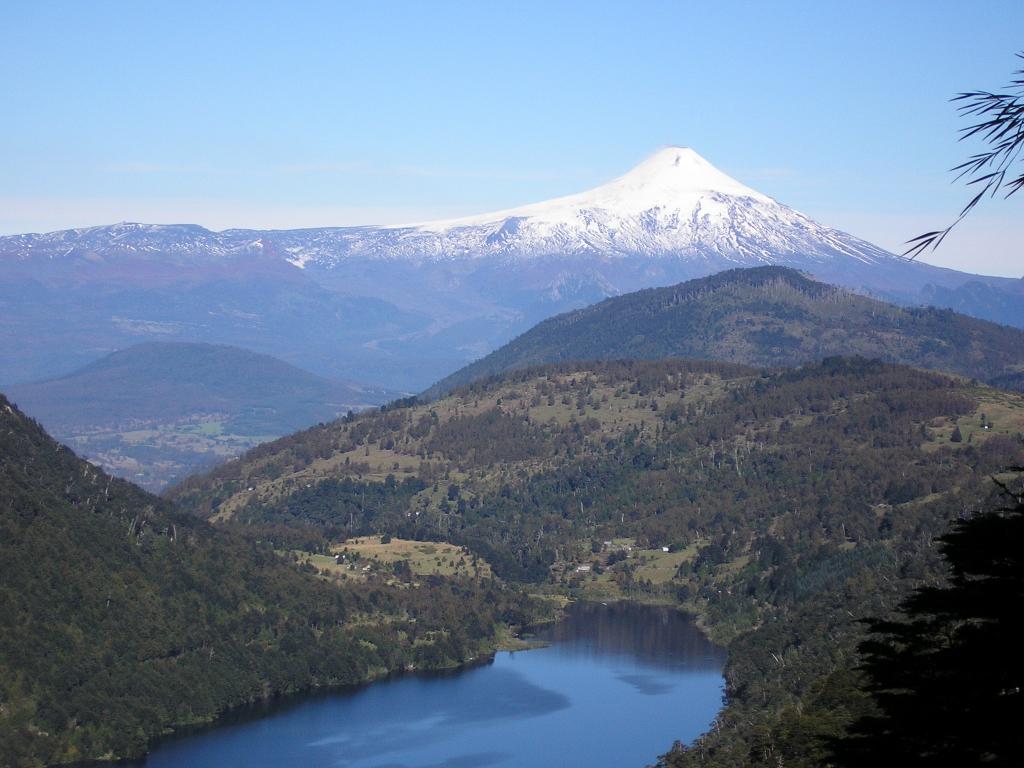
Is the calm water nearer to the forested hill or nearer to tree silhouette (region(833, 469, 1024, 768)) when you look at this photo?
the forested hill

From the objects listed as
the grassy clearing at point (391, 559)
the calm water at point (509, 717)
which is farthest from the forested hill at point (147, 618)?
the grassy clearing at point (391, 559)

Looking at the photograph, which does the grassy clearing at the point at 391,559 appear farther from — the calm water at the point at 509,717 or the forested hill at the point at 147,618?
the calm water at the point at 509,717

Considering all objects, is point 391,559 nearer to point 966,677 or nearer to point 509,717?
point 509,717

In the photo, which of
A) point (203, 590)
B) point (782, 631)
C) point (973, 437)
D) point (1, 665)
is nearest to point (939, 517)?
Result: point (782, 631)

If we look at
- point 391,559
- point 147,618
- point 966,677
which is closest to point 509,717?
point 147,618

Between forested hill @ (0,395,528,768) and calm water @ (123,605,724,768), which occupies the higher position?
forested hill @ (0,395,528,768)

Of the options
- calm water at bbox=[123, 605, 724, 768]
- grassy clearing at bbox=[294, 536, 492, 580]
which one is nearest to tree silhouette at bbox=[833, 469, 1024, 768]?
calm water at bbox=[123, 605, 724, 768]
